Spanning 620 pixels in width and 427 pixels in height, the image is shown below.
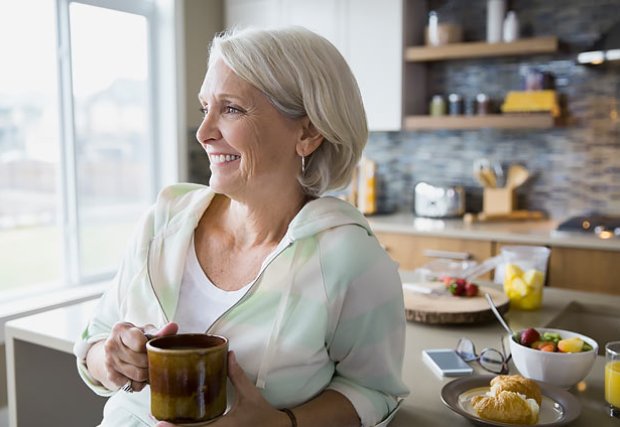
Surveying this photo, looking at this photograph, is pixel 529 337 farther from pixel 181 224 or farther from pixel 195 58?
pixel 195 58

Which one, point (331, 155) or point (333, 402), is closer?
point (333, 402)

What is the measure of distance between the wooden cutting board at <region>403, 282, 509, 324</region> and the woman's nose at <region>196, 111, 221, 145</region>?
0.77 metres

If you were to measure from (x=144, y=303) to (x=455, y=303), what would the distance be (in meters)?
0.87

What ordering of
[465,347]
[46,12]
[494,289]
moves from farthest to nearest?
1. [46,12]
2. [494,289]
3. [465,347]

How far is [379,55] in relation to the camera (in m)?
3.69

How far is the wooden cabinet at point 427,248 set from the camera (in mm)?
3242

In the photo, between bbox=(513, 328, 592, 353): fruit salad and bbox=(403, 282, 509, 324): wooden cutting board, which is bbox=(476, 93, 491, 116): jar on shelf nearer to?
bbox=(403, 282, 509, 324): wooden cutting board

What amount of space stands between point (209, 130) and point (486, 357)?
76 centimetres

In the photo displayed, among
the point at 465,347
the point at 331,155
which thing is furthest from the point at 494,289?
the point at 331,155

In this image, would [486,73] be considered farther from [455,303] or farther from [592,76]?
[455,303]

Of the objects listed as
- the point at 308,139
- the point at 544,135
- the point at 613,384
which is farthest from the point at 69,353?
the point at 544,135

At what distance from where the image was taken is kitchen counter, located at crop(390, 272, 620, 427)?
1195mm

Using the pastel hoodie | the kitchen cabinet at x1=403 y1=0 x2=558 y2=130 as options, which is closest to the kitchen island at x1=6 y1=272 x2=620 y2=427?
the pastel hoodie

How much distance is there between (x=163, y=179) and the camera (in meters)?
3.98
